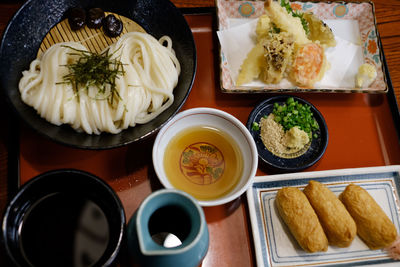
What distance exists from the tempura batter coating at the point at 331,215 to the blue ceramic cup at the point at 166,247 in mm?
833

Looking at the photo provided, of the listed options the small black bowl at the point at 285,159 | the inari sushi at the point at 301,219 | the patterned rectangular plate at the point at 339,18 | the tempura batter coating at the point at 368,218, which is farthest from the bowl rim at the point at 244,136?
the tempura batter coating at the point at 368,218

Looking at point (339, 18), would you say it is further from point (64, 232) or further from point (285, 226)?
point (64, 232)

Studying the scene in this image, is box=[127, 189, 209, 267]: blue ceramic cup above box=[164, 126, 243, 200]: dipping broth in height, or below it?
above

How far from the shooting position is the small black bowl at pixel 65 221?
1.58m

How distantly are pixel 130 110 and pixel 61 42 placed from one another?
71cm

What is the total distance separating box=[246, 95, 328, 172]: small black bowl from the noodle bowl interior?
598 mm

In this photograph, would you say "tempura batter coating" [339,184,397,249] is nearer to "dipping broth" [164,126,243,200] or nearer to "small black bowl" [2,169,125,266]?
"dipping broth" [164,126,243,200]

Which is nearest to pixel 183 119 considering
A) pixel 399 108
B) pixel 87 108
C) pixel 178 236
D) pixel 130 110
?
pixel 130 110

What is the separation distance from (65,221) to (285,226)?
4.04 ft

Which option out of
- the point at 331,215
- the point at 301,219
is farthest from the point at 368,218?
the point at 301,219

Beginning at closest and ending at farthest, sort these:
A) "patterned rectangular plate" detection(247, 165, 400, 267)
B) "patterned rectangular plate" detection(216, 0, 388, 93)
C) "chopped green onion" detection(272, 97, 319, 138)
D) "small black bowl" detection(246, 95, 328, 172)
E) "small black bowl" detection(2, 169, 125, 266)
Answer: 1. "small black bowl" detection(2, 169, 125, 266)
2. "patterned rectangular plate" detection(247, 165, 400, 267)
3. "small black bowl" detection(246, 95, 328, 172)
4. "chopped green onion" detection(272, 97, 319, 138)
5. "patterned rectangular plate" detection(216, 0, 388, 93)

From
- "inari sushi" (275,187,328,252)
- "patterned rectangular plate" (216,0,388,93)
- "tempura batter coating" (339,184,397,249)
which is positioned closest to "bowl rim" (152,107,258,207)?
"inari sushi" (275,187,328,252)

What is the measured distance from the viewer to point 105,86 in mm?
1976

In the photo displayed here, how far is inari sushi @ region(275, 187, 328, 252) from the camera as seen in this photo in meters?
1.88
